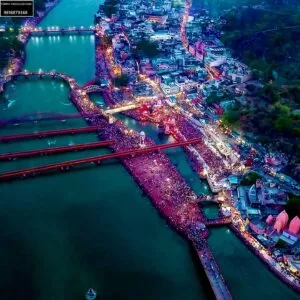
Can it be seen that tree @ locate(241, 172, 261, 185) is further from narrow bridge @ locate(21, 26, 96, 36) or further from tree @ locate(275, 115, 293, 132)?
narrow bridge @ locate(21, 26, 96, 36)

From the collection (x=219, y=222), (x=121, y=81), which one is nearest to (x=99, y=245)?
(x=219, y=222)

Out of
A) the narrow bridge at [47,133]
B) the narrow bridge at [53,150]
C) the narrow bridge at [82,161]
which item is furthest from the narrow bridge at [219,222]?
the narrow bridge at [47,133]

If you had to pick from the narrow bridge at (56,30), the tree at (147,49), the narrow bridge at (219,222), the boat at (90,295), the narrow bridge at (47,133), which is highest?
the narrow bridge at (56,30)

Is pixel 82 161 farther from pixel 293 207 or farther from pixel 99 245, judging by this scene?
pixel 293 207

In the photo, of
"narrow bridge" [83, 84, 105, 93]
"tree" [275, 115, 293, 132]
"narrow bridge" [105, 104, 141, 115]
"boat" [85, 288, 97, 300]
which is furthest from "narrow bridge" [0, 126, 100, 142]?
"boat" [85, 288, 97, 300]

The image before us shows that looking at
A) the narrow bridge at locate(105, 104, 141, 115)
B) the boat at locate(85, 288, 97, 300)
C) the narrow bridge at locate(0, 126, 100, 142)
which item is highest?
the narrow bridge at locate(105, 104, 141, 115)

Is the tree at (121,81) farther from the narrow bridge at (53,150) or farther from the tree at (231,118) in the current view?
the tree at (231,118)

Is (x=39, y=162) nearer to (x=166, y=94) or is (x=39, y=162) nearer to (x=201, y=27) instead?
(x=166, y=94)
